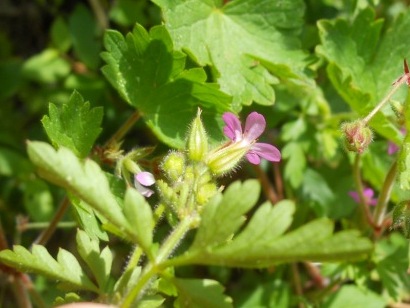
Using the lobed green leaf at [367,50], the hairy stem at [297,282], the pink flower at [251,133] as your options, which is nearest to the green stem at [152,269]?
the pink flower at [251,133]

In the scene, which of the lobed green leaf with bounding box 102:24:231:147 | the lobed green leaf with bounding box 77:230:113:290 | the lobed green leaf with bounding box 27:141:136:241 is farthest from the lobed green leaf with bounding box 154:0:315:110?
the lobed green leaf with bounding box 27:141:136:241

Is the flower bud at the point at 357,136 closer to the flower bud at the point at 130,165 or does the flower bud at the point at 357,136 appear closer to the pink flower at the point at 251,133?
the pink flower at the point at 251,133

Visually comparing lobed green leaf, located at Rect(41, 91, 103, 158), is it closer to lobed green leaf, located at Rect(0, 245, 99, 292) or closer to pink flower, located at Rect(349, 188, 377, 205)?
lobed green leaf, located at Rect(0, 245, 99, 292)

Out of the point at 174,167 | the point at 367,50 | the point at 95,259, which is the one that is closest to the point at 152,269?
the point at 95,259

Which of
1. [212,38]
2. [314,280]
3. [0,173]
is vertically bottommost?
[314,280]

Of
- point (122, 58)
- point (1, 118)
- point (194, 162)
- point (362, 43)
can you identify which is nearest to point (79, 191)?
point (194, 162)

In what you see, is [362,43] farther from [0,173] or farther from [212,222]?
[0,173]
